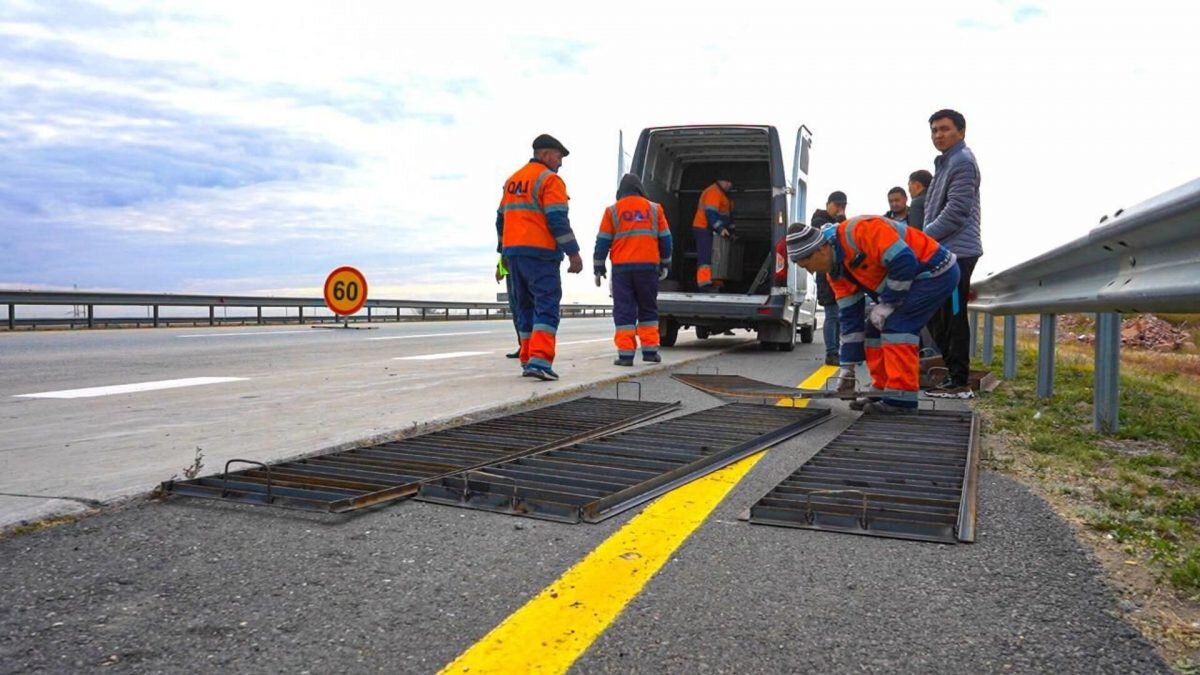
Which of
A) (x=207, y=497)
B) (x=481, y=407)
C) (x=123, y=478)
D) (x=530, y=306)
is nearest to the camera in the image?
(x=207, y=497)

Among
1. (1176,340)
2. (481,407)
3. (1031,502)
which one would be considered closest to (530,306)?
(481,407)

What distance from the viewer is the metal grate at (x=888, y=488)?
2801 millimetres

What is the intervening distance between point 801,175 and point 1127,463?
7.48m

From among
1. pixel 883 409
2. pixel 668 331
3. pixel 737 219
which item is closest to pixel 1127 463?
pixel 883 409

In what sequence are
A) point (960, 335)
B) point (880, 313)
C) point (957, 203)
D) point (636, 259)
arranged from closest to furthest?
point (880, 313), point (957, 203), point (960, 335), point (636, 259)

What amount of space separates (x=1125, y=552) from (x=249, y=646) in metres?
2.37

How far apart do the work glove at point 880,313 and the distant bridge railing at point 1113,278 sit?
1.01 meters

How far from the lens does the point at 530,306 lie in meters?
7.70

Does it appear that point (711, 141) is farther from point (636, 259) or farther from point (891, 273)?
point (891, 273)

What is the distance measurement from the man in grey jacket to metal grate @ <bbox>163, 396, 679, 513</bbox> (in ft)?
9.40

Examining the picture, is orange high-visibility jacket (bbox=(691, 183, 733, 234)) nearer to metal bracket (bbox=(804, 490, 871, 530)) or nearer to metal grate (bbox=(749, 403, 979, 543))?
metal grate (bbox=(749, 403, 979, 543))

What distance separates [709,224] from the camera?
475 inches

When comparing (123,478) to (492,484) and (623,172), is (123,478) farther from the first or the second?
(623,172)

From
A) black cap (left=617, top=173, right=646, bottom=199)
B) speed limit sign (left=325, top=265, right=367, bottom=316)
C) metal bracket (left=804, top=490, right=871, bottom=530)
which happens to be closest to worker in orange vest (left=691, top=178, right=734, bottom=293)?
black cap (left=617, top=173, right=646, bottom=199)
